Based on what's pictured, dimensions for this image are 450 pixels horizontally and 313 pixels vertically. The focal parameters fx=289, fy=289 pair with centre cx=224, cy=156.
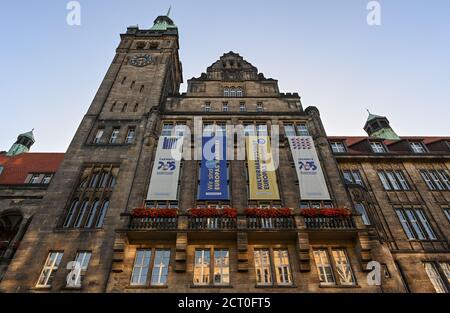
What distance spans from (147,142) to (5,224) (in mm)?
15128

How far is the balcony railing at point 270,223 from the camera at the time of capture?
17.4 m

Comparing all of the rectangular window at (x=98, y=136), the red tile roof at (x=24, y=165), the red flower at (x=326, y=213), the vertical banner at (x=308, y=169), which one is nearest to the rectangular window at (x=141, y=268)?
the red flower at (x=326, y=213)

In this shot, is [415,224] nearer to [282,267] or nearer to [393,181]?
[393,181]

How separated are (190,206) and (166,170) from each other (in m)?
3.56

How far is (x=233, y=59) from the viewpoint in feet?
113

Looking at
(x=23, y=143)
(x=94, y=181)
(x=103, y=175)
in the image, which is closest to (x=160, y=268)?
(x=94, y=181)

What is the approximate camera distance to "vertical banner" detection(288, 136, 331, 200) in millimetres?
20125

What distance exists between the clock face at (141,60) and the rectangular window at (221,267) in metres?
25.5

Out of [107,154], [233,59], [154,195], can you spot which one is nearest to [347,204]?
[154,195]

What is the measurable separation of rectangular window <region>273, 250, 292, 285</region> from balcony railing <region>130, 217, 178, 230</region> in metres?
6.30

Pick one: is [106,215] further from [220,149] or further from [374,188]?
[374,188]

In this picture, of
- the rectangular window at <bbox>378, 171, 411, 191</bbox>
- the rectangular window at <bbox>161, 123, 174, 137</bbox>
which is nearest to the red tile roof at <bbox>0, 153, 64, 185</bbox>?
the rectangular window at <bbox>161, 123, 174, 137</bbox>

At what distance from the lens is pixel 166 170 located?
21.4m
